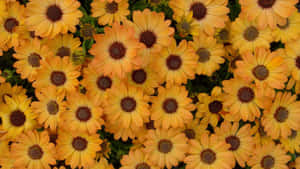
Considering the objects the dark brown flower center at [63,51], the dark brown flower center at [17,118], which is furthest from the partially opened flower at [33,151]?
the dark brown flower center at [63,51]

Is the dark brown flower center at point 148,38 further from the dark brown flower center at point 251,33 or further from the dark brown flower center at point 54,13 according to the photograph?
the dark brown flower center at point 251,33

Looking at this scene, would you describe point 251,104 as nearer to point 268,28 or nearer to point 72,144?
point 268,28

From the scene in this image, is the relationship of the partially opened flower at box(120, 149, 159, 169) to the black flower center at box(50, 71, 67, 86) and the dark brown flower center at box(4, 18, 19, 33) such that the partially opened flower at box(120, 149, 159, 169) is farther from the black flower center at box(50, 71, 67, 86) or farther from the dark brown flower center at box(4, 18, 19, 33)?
the dark brown flower center at box(4, 18, 19, 33)

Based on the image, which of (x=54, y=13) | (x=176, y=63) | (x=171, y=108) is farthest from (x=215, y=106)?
(x=54, y=13)

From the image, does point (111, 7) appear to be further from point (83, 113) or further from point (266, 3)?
point (266, 3)

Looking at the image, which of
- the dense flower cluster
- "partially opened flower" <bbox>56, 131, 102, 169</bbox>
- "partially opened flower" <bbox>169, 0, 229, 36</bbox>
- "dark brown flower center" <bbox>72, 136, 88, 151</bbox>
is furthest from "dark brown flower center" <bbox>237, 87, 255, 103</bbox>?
"dark brown flower center" <bbox>72, 136, 88, 151</bbox>

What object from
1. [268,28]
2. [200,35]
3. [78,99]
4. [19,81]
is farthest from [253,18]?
[19,81]
